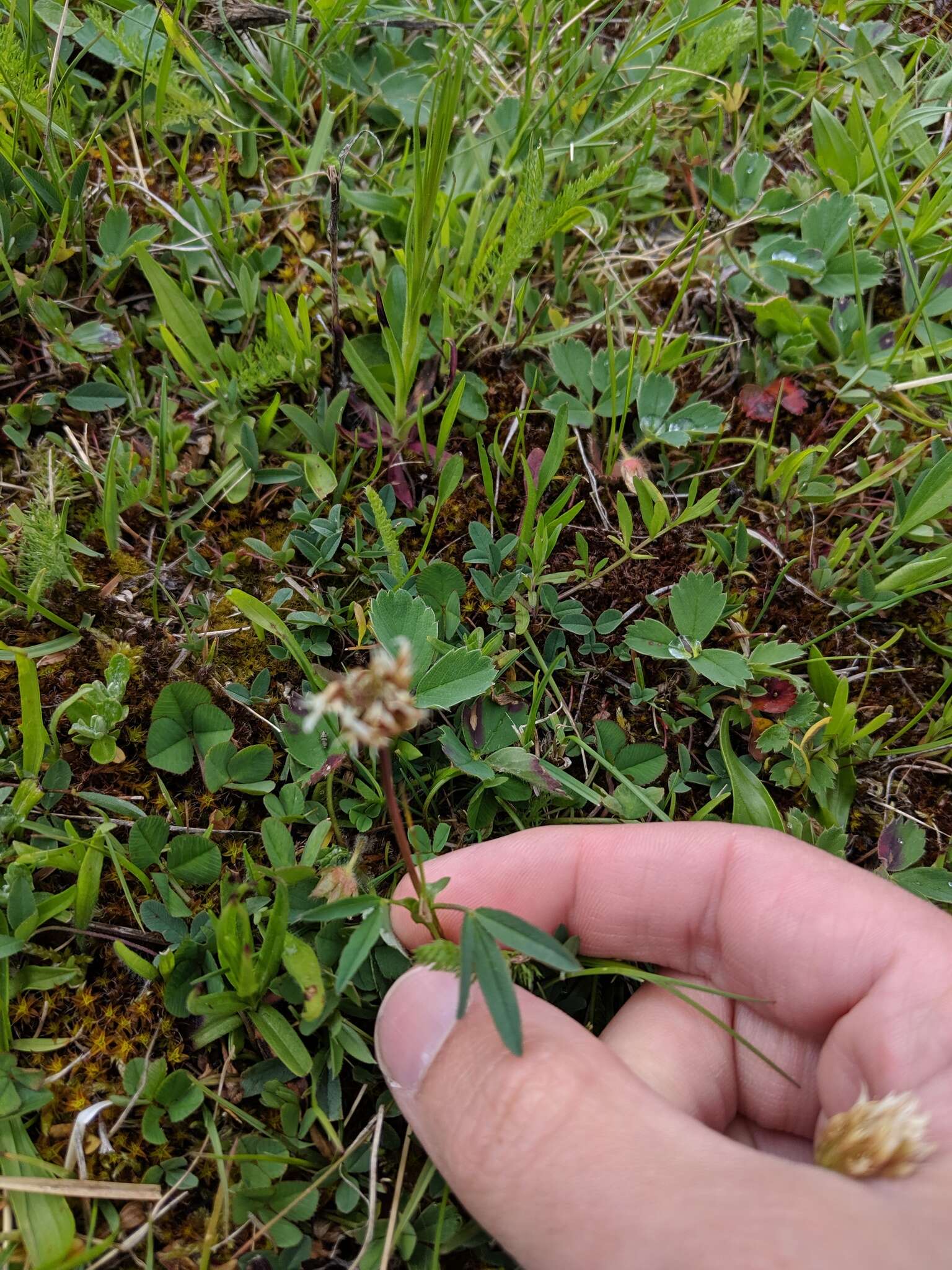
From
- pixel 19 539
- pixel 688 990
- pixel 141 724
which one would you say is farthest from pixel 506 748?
pixel 19 539

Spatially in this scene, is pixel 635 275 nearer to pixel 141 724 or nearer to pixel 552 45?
pixel 552 45

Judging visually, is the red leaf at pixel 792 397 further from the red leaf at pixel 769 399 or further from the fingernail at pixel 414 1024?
the fingernail at pixel 414 1024

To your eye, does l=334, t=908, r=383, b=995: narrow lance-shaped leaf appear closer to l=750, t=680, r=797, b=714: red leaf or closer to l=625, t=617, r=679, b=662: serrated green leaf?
l=625, t=617, r=679, b=662: serrated green leaf

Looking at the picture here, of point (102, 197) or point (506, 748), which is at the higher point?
point (102, 197)

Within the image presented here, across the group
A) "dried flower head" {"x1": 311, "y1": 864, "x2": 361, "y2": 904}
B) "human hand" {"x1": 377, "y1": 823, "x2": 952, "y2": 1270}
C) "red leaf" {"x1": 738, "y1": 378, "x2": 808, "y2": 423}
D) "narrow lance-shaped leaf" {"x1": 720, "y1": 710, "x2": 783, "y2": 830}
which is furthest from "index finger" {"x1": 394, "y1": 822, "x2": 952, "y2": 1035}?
"red leaf" {"x1": 738, "y1": 378, "x2": 808, "y2": 423}

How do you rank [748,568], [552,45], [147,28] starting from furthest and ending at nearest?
[552,45]
[147,28]
[748,568]

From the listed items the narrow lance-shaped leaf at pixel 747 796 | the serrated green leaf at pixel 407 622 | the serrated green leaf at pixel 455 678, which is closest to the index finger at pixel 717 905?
the narrow lance-shaped leaf at pixel 747 796

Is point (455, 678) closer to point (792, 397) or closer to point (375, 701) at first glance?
point (375, 701)

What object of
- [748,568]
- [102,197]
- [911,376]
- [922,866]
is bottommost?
[922,866]
